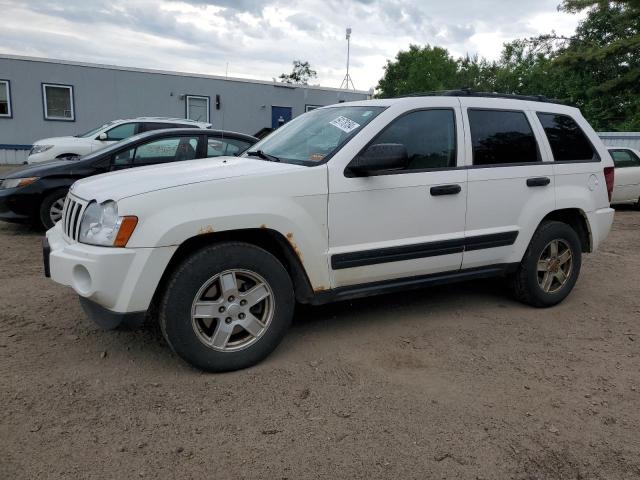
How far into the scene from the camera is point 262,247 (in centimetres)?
357

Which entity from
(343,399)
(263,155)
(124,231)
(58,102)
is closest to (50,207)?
(263,155)

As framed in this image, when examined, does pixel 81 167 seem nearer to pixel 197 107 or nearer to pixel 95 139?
pixel 95 139

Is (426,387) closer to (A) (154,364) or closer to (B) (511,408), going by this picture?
(B) (511,408)

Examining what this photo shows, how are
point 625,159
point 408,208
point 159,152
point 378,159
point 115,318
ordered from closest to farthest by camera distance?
point 115,318
point 378,159
point 408,208
point 159,152
point 625,159

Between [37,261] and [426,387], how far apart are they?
459 cm

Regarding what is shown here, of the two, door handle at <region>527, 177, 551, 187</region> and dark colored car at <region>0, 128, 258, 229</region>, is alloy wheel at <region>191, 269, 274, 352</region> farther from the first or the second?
dark colored car at <region>0, 128, 258, 229</region>

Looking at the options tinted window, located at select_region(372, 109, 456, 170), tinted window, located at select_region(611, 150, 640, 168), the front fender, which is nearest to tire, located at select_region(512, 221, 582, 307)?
tinted window, located at select_region(372, 109, 456, 170)

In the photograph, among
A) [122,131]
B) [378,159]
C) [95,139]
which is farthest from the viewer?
[122,131]

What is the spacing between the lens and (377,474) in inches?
95.5

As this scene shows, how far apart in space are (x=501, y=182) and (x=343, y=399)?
86.4 inches

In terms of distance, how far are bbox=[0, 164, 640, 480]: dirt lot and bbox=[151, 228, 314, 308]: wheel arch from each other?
0.49 m

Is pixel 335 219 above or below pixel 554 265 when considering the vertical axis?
above

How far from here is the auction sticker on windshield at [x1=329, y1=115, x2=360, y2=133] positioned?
12.5ft

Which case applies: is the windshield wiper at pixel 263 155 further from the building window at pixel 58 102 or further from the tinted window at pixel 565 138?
the building window at pixel 58 102
